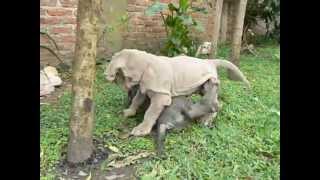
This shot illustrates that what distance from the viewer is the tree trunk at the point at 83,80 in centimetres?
251

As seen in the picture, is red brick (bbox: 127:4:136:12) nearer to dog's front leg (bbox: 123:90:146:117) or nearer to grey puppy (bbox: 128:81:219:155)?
grey puppy (bbox: 128:81:219:155)

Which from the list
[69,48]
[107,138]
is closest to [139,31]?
[69,48]

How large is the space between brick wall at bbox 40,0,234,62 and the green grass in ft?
2.97

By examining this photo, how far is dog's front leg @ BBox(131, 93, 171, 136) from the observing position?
2955mm

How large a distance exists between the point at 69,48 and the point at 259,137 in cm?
251

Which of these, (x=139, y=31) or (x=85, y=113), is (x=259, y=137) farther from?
(x=139, y=31)

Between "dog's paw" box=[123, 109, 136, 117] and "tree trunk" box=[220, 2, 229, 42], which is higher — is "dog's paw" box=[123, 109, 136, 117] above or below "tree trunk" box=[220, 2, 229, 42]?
below

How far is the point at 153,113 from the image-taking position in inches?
117

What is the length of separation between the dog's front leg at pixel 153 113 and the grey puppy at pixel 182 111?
0.04 m

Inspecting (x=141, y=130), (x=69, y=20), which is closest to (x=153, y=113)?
(x=141, y=130)

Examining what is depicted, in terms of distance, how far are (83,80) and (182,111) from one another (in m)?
0.82

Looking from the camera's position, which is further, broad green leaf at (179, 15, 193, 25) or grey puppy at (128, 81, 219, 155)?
broad green leaf at (179, 15, 193, 25)

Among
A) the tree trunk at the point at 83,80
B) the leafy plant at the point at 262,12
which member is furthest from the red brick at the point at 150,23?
the tree trunk at the point at 83,80

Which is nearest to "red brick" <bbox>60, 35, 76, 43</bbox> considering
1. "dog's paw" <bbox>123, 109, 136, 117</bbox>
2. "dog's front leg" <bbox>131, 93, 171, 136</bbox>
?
"dog's paw" <bbox>123, 109, 136, 117</bbox>
